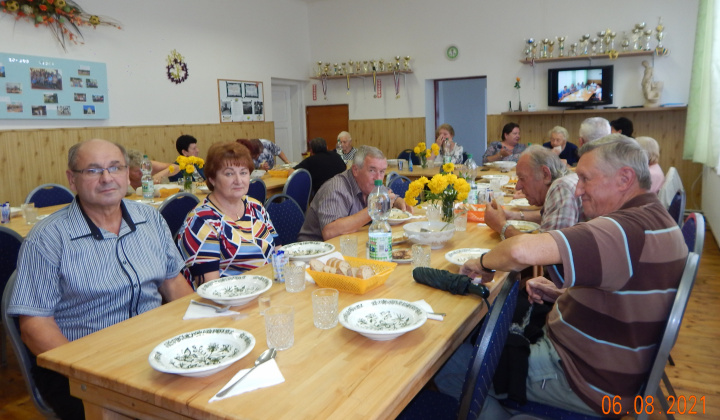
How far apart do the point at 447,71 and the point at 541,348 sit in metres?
7.79

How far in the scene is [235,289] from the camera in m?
1.95

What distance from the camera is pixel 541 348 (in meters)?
1.79

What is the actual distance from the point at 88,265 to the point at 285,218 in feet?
4.67

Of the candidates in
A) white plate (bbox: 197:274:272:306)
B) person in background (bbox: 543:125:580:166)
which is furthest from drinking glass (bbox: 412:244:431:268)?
person in background (bbox: 543:125:580:166)

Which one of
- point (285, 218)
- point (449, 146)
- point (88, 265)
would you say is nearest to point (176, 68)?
point (449, 146)

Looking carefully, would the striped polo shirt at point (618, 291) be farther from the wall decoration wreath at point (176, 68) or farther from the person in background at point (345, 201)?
the wall decoration wreath at point (176, 68)

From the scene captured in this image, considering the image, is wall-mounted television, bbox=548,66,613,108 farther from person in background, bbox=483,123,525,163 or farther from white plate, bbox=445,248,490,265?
white plate, bbox=445,248,490,265

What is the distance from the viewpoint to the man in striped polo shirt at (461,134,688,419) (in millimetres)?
1452

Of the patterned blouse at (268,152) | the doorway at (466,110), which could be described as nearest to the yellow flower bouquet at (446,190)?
the patterned blouse at (268,152)

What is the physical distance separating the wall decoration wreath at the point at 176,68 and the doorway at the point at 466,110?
453 centimetres

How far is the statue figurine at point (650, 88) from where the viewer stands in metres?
7.32

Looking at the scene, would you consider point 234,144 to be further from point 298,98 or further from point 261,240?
point 298,98

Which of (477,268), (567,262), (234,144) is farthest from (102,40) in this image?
(567,262)

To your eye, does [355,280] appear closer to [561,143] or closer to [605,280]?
[605,280]
